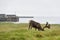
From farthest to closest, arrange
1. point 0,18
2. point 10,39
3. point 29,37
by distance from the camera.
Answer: point 0,18, point 29,37, point 10,39

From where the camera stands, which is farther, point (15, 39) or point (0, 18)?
point (0, 18)

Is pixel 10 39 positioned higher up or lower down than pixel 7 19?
higher up

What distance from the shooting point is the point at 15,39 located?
2359 cm

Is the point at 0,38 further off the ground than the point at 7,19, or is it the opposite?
the point at 0,38

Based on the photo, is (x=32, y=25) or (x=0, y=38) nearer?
(x=0, y=38)

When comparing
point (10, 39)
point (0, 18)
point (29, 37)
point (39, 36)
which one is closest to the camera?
point (10, 39)

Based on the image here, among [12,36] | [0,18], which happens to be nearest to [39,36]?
[12,36]

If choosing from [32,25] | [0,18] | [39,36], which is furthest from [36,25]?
[0,18]

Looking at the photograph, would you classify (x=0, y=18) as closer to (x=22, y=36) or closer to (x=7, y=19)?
(x=7, y=19)

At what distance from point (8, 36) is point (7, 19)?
77.1 m

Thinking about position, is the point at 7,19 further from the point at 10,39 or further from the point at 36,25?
the point at 10,39

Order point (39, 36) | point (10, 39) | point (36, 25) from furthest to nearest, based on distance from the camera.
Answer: point (36, 25), point (39, 36), point (10, 39)

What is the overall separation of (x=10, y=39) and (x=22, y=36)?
160 cm

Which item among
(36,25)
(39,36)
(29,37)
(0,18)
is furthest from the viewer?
(0,18)
